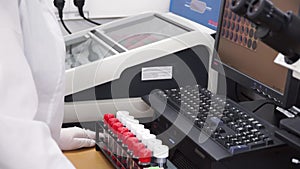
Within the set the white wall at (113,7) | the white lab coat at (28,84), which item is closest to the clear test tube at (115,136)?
the white lab coat at (28,84)

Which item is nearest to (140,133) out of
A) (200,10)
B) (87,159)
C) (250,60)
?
(87,159)

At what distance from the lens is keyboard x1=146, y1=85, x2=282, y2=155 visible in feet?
2.86

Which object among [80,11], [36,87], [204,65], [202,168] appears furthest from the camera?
[80,11]

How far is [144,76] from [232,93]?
0.26 meters

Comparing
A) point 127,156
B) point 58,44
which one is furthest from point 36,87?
point 127,156

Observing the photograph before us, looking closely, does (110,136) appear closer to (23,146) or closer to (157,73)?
(157,73)

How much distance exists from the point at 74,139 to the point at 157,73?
27 centimetres

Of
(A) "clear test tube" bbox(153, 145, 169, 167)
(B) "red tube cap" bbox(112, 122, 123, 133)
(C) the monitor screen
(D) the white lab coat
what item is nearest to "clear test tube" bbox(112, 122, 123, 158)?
(B) "red tube cap" bbox(112, 122, 123, 133)

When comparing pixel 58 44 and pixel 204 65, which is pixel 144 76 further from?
pixel 58 44

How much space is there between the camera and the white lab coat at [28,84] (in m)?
0.65

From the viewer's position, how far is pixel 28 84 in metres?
0.67

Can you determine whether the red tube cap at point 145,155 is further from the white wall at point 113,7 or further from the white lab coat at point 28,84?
the white wall at point 113,7

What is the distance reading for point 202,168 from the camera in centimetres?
89

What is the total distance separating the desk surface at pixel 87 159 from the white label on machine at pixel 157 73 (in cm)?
22
